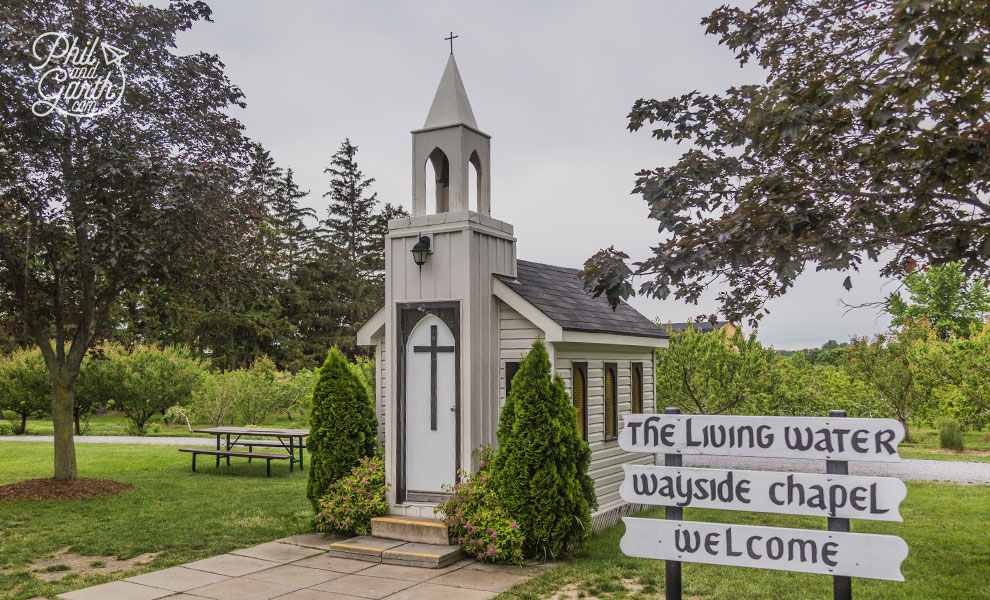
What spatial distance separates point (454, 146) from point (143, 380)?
18107 mm

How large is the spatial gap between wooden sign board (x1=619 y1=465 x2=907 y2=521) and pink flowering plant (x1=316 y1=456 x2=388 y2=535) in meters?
4.64

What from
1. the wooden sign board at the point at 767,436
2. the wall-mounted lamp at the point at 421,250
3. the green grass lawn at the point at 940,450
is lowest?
the green grass lawn at the point at 940,450

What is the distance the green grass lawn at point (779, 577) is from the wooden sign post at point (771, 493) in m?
2.01

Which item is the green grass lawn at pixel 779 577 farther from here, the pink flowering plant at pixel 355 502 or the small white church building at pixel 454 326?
the pink flowering plant at pixel 355 502

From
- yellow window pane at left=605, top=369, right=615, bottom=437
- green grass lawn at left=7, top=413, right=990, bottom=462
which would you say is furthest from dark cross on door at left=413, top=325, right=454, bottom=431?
green grass lawn at left=7, top=413, right=990, bottom=462

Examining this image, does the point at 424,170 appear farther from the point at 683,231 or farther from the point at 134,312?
the point at 134,312

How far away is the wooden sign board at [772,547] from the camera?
427 cm

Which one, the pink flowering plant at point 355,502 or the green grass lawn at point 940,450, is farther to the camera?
the green grass lawn at point 940,450

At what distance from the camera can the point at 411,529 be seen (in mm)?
8312

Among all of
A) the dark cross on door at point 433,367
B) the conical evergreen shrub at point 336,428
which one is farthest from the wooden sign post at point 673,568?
the conical evergreen shrub at point 336,428

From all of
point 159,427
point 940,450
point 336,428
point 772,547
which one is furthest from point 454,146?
point 159,427

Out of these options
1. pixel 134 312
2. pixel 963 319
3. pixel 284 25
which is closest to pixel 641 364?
pixel 284 25

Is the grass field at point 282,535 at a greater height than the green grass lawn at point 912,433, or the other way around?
the grass field at point 282,535

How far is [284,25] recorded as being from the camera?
1116 centimetres
